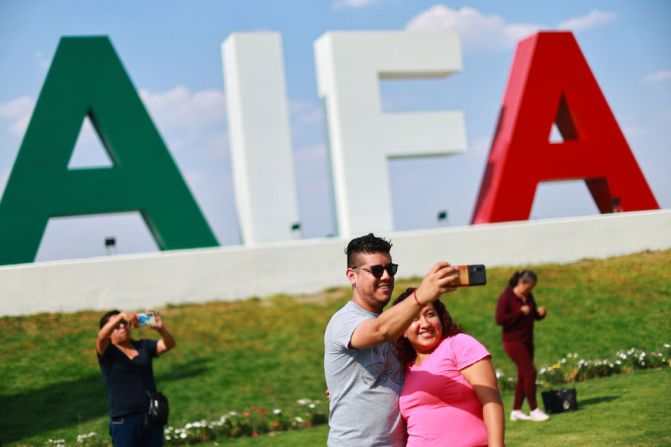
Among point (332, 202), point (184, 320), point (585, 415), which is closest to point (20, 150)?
point (184, 320)

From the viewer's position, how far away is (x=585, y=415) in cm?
1162

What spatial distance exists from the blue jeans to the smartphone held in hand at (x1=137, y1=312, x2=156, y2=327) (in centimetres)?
73

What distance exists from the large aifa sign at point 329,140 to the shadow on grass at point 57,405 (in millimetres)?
4660

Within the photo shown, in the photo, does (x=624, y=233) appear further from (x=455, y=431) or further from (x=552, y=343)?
(x=455, y=431)

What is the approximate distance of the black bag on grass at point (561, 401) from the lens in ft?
39.3

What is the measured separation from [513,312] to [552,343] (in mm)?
7411

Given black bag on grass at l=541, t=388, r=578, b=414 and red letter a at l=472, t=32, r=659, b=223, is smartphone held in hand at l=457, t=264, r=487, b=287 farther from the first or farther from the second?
→ red letter a at l=472, t=32, r=659, b=223

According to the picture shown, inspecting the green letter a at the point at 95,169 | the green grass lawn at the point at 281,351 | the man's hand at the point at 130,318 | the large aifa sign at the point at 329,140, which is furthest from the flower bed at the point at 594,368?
the man's hand at the point at 130,318

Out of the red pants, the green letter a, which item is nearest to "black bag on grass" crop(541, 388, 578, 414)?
the red pants

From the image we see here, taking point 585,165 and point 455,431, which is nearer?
point 455,431

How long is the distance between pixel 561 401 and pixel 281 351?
24.3ft

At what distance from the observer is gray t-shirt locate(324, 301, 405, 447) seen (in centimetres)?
419

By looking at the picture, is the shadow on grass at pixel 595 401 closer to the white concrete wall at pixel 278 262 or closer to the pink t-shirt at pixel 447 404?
the pink t-shirt at pixel 447 404

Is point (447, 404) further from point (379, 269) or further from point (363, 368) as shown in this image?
point (379, 269)
